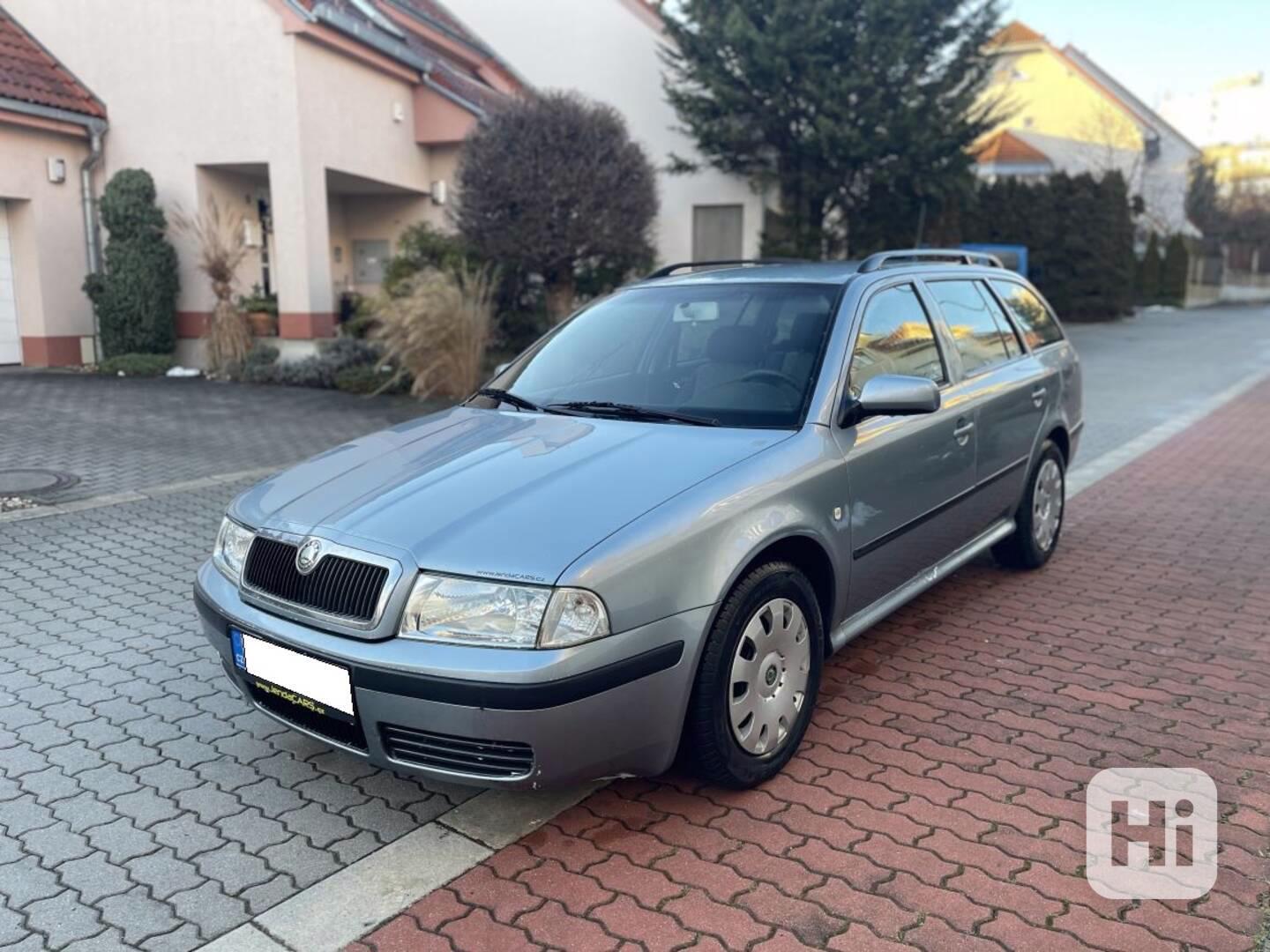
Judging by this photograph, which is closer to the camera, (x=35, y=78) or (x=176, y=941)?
(x=176, y=941)

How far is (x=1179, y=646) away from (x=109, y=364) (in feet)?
42.7

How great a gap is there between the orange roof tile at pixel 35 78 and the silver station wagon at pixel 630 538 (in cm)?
1155

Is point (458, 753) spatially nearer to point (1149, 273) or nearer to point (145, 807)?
point (145, 807)

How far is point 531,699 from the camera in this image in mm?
2672

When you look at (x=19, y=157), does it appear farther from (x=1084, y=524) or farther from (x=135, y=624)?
(x=1084, y=524)

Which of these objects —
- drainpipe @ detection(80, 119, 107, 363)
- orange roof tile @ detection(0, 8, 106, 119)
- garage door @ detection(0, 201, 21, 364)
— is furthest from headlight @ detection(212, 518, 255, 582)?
garage door @ detection(0, 201, 21, 364)

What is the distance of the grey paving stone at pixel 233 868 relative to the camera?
2846 millimetres

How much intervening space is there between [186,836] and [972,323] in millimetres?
4062

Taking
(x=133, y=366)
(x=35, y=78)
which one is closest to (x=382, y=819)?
(x=133, y=366)

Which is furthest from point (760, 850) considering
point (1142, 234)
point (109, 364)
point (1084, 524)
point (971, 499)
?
point (1142, 234)

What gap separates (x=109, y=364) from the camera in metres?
13.4

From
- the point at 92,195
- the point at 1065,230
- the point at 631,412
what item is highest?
the point at 1065,230

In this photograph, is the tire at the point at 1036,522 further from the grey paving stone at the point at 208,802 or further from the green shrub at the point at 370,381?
the green shrub at the point at 370,381

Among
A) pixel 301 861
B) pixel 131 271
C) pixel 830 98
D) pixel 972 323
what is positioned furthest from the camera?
pixel 830 98
